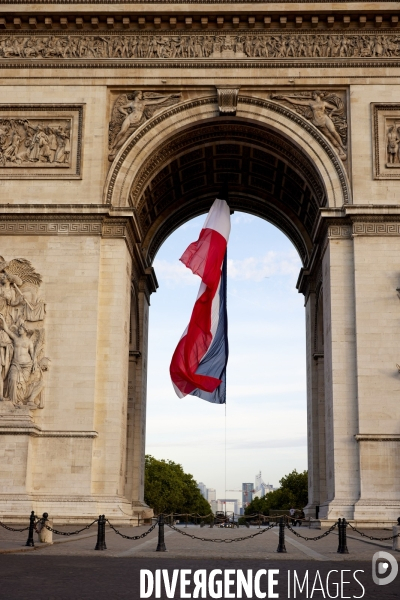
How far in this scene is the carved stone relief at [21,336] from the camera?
1069 inches

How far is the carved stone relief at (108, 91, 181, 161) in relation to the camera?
29781 millimetres

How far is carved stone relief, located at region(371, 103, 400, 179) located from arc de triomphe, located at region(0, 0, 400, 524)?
0.05 metres

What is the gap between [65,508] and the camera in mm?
26062

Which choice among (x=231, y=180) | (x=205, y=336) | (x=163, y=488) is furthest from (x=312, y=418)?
(x=163, y=488)

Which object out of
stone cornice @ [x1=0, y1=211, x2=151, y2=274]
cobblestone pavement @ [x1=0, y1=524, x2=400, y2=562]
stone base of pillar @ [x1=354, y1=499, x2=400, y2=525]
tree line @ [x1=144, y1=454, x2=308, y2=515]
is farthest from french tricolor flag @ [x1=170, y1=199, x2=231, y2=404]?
tree line @ [x1=144, y1=454, x2=308, y2=515]

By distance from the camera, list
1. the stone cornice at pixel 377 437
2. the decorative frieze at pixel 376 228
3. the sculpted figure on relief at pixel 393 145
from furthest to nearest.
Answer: the sculpted figure on relief at pixel 393 145, the decorative frieze at pixel 376 228, the stone cornice at pixel 377 437

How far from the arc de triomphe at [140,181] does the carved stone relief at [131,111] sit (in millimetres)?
55

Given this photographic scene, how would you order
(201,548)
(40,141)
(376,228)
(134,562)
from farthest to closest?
(40,141) → (376,228) → (201,548) → (134,562)

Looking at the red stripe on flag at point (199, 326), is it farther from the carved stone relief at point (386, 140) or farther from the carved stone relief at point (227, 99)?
the carved stone relief at point (386, 140)

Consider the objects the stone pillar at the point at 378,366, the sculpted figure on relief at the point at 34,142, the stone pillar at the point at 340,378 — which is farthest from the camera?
the sculpted figure on relief at the point at 34,142

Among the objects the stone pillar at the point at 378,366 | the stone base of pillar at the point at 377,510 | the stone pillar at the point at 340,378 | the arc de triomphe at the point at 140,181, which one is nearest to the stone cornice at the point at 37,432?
the arc de triomphe at the point at 140,181

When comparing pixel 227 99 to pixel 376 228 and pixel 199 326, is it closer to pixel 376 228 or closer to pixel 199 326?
pixel 376 228

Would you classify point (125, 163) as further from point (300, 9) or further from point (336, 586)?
point (336, 586)

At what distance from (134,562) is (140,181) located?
1809 centimetres
